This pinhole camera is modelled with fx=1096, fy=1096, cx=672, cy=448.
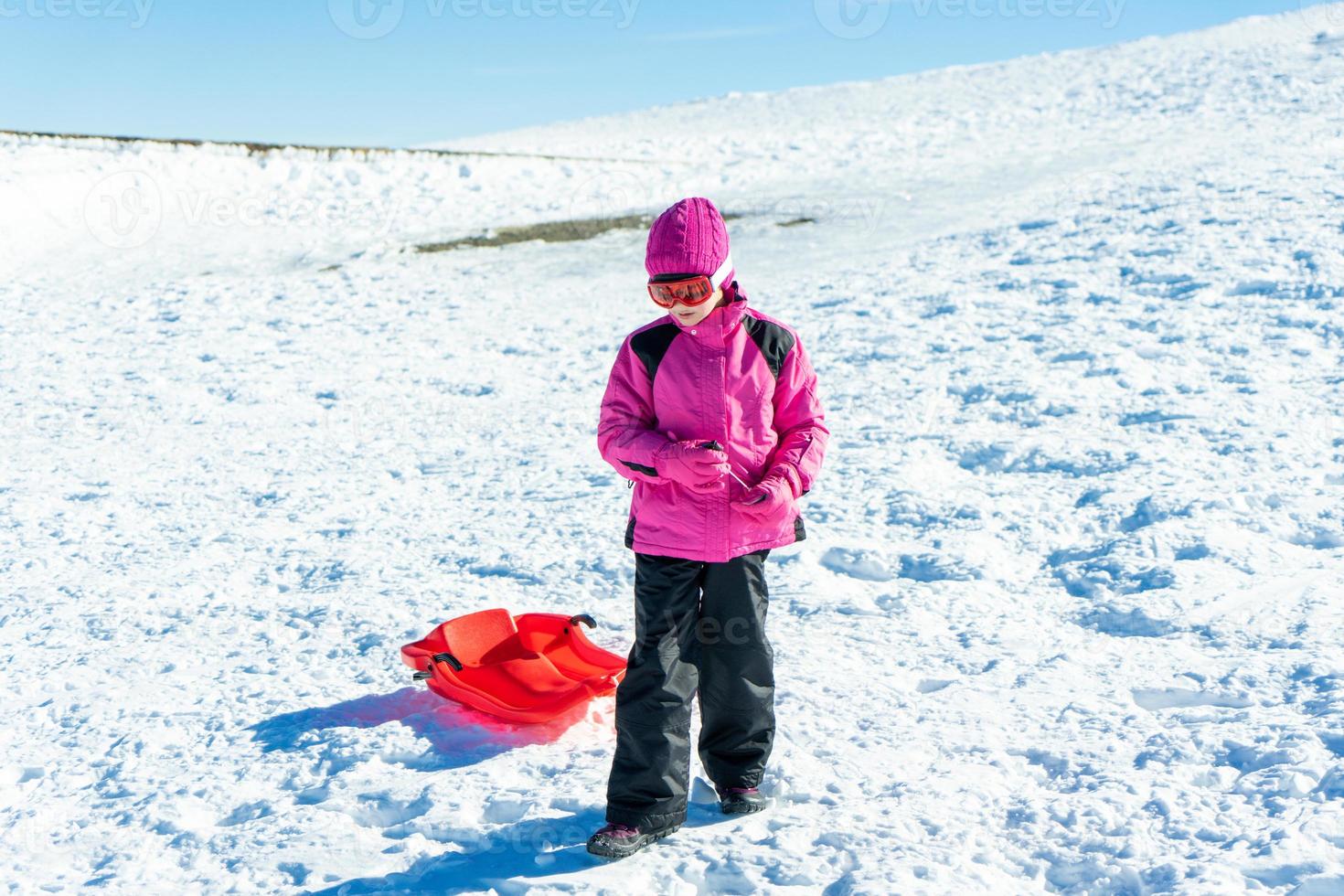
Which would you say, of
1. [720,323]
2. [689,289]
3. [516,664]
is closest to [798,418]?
[720,323]

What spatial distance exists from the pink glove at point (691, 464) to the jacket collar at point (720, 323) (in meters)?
0.26

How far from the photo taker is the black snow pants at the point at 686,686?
8.63 ft

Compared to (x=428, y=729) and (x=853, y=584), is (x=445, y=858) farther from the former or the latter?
(x=853, y=584)

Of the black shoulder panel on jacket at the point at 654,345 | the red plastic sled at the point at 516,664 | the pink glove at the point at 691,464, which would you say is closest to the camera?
the pink glove at the point at 691,464

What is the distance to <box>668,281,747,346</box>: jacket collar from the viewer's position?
2637mm

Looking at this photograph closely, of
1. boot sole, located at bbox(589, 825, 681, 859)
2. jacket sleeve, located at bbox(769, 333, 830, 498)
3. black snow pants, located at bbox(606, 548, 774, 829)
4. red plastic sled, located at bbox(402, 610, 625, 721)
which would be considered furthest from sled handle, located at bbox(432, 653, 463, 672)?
jacket sleeve, located at bbox(769, 333, 830, 498)

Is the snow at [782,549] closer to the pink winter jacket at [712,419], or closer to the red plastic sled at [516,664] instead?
the red plastic sled at [516,664]

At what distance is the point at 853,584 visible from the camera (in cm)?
426

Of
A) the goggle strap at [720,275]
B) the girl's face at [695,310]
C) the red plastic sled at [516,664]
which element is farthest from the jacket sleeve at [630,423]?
the red plastic sled at [516,664]

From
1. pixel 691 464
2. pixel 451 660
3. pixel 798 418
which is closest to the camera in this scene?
pixel 691 464

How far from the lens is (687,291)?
8.49 ft

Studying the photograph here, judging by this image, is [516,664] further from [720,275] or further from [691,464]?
[720,275]

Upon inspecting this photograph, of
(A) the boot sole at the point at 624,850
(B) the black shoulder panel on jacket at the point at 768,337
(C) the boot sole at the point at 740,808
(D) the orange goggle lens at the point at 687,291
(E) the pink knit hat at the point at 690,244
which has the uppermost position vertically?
(E) the pink knit hat at the point at 690,244

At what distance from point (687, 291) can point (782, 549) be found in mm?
2271
